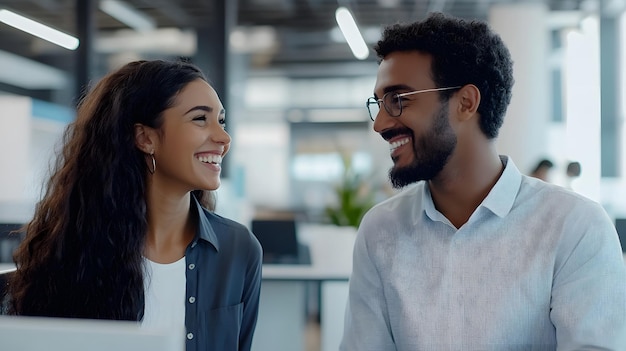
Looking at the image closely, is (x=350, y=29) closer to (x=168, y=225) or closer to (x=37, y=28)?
(x=37, y=28)

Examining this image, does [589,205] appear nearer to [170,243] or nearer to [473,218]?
[473,218]

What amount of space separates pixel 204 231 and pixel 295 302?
6.75ft

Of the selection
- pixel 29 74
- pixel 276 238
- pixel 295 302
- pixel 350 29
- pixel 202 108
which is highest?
pixel 29 74

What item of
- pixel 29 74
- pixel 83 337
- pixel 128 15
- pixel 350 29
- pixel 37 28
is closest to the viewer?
pixel 83 337

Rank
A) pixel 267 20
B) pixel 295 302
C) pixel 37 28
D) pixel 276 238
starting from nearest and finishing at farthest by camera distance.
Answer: pixel 295 302
pixel 276 238
pixel 37 28
pixel 267 20

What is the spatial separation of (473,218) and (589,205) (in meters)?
0.25

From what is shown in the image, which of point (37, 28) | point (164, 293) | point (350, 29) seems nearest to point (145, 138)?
point (164, 293)

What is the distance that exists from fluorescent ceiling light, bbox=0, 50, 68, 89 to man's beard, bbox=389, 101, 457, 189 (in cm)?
1122

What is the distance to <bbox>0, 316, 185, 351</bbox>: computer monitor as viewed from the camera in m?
0.60

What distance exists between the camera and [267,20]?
11.2 m

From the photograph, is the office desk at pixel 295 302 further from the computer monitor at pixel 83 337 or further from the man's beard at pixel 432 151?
the computer monitor at pixel 83 337

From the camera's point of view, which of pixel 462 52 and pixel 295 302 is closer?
pixel 462 52

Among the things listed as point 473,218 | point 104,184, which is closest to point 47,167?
point 104,184

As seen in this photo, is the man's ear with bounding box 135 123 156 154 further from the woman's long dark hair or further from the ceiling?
the ceiling
